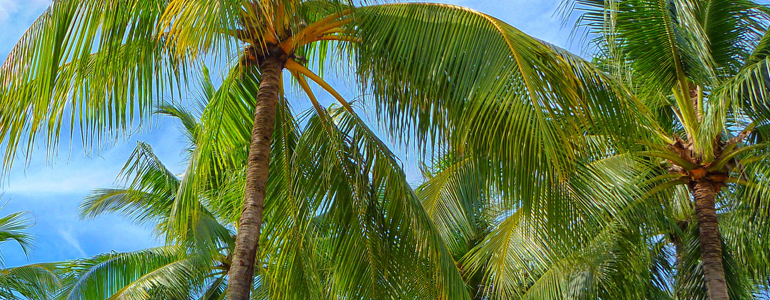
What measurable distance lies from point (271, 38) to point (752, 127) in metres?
5.87

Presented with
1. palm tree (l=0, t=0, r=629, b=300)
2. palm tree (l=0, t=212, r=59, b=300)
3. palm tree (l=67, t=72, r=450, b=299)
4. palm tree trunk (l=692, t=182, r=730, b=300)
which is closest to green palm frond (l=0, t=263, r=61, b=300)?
palm tree (l=0, t=212, r=59, b=300)

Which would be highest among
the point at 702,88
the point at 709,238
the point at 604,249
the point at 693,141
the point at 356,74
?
the point at 356,74

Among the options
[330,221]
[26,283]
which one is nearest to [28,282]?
[26,283]

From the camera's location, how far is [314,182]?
6.36 metres

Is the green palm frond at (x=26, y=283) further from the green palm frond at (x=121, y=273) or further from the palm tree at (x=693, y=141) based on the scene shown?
the palm tree at (x=693, y=141)

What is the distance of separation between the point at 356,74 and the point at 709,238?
5.28m

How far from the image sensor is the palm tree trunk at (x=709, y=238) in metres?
8.01

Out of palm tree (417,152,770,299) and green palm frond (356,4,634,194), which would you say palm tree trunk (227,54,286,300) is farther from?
palm tree (417,152,770,299)

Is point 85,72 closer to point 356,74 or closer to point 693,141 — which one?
point 356,74

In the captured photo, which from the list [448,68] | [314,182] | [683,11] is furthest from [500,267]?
[448,68]

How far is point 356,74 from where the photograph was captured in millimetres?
5414

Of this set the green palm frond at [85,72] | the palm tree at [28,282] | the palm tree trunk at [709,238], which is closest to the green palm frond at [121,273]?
the palm tree at [28,282]

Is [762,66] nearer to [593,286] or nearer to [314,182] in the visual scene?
[593,286]

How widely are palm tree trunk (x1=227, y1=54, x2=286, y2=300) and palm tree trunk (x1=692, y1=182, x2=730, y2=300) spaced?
5539 mm
